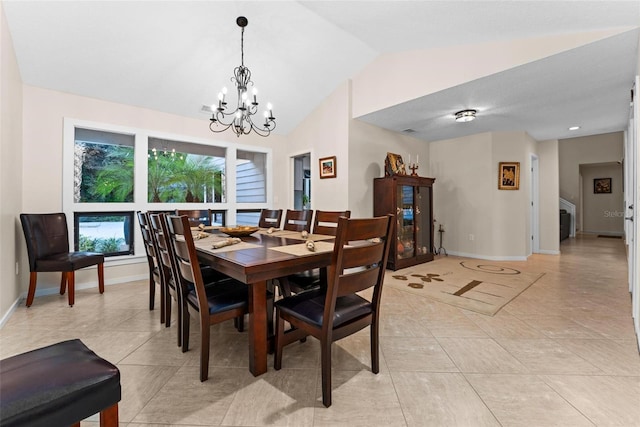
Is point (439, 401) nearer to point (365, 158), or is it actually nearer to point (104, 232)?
point (365, 158)

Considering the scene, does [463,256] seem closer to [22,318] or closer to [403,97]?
[403,97]

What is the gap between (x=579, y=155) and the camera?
8.77 metres

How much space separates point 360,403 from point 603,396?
4.32 feet

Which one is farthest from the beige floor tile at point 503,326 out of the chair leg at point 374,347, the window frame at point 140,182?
the window frame at point 140,182

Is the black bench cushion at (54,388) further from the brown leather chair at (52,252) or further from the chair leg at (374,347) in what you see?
the brown leather chair at (52,252)

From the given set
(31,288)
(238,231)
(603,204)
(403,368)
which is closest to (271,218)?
(238,231)

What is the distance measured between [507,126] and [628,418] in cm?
449

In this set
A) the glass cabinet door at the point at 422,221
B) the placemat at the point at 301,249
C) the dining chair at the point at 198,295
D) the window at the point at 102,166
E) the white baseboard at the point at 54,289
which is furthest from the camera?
the glass cabinet door at the point at 422,221

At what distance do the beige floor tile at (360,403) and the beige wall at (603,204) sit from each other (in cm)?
1145

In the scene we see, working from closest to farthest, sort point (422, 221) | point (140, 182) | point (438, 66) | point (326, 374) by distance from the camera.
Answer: point (326, 374) < point (438, 66) < point (140, 182) < point (422, 221)

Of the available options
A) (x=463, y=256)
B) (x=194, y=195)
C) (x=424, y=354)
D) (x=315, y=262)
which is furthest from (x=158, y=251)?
(x=463, y=256)

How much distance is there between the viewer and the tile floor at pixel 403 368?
55.2 inches

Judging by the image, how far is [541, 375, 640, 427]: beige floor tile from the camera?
4.50 feet

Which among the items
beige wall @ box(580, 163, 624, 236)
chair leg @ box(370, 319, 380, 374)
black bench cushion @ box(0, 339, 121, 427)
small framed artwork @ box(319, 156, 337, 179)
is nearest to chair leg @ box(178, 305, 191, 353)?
black bench cushion @ box(0, 339, 121, 427)
